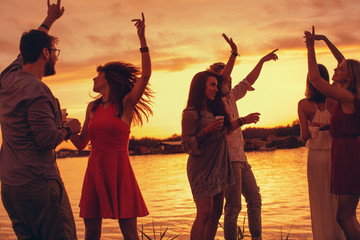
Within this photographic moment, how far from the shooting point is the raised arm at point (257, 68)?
6.57 metres

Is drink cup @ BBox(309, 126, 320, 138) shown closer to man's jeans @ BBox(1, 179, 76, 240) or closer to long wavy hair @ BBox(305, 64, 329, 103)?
long wavy hair @ BBox(305, 64, 329, 103)

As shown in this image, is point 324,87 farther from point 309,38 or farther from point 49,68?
point 49,68

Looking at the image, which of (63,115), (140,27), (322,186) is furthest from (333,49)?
(63,115)

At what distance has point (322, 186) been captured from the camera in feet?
19.7

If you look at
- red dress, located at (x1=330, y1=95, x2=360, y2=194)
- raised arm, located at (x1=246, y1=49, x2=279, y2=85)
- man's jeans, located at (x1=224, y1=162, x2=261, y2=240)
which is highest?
raised arm, located at (x1=246, y1=49, x2=279, y2=85)

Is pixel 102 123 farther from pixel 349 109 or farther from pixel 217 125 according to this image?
pixel 349 109

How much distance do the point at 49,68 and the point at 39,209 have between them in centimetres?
96

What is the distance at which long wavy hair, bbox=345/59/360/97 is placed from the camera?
4.87m

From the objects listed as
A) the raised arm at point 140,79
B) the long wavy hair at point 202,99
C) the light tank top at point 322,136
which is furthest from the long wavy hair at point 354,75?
the raised arm at point 140,79

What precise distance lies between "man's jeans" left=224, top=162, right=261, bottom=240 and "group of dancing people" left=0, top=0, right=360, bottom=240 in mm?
12

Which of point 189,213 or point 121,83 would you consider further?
point 189,213

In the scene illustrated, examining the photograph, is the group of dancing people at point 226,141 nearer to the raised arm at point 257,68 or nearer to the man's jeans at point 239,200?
the man's jeans at point 239,200

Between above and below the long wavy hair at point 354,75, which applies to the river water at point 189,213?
below

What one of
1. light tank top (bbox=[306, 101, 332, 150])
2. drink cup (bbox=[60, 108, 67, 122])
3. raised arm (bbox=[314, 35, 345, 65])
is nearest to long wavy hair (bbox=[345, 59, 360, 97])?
raised arm (bbox=[314, 35, 345, 65])
